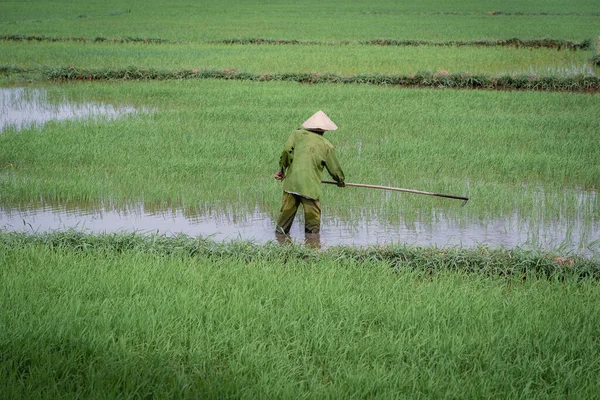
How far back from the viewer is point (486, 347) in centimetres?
380

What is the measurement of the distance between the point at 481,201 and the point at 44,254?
3.76 m

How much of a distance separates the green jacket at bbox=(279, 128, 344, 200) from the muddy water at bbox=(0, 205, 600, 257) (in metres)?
0.44

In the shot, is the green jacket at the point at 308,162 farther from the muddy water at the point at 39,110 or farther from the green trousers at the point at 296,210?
the muddy water at the point at 39,110

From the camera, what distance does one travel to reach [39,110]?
1200 cm

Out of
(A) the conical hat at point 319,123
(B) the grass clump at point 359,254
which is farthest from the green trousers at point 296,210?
(B) the grass clump at point 359,254

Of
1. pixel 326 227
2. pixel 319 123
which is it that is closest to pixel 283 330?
pixel 319 123

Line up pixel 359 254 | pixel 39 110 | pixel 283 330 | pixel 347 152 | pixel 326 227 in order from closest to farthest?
pixel 283 330 < pixel 359 254 < pixel 326 227 < pixel 347 152 < pixel 39 110

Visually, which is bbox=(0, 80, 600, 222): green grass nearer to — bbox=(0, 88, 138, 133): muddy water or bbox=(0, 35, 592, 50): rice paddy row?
bbox=(0, 88, 138, 133): muddy water

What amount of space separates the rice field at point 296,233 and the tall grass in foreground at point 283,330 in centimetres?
2

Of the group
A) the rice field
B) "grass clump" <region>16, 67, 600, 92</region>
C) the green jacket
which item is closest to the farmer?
the green jacket

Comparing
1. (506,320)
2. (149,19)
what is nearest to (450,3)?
(149,19)

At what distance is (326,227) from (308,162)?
83 centimetres

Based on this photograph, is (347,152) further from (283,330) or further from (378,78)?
(378,78)

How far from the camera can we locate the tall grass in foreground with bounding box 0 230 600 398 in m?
3.42
